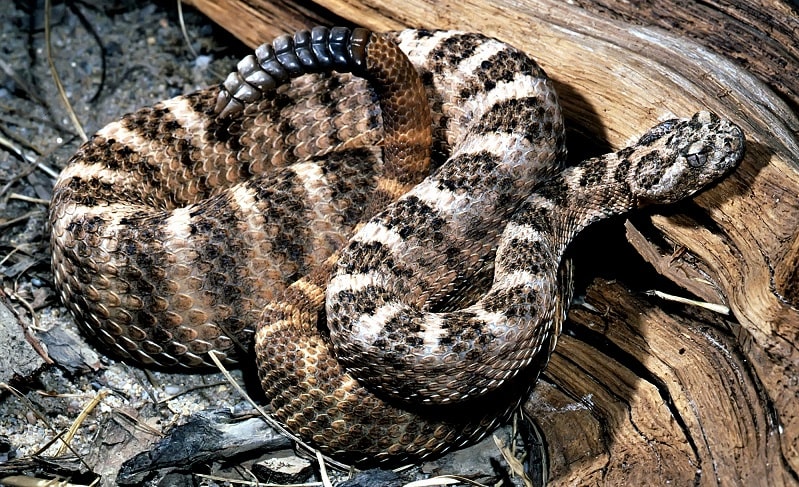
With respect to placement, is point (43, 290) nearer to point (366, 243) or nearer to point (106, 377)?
point (106, 377)

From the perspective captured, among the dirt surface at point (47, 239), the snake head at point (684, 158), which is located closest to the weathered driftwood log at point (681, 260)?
the snake head at point (684, 158)

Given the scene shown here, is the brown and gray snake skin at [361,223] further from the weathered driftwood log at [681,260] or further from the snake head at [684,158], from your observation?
the weathered driftwood log at [681,260]

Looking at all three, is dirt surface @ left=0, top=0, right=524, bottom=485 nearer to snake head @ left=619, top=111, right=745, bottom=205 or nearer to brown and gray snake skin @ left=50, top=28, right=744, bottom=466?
brown and gray snake skin @ left=50, top=28, right=744, bottom=466

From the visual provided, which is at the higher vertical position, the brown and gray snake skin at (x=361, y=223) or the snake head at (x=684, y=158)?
the snake head at (x=684, y=158)

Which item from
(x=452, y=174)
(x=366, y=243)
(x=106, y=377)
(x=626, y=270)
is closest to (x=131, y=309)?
(x=106, y=377)

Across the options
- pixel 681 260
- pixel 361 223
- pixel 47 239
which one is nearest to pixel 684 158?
pixel 681 260

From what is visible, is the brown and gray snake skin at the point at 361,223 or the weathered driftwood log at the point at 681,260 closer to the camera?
the weathered driftwood log at the point at 681,260

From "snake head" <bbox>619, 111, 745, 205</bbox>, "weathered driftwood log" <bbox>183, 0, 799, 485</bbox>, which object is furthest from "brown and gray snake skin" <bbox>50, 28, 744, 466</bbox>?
"weathered driftwood log" <bbox>183, 0, 799, 485</bbox>
